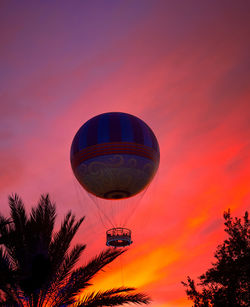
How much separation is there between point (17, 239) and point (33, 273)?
8.44 feet

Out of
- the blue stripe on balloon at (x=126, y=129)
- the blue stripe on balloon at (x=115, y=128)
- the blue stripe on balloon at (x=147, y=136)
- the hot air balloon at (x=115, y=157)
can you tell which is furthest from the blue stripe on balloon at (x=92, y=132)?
the blue stripe on balloon at (x=147, y=136)

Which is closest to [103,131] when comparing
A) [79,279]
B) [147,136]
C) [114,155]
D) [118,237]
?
[114,155]

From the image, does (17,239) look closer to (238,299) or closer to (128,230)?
(128,230)

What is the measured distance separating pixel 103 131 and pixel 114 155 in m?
1.72

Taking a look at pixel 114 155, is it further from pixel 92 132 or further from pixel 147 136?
pixel 147 136

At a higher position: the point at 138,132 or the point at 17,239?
the point at 138,132

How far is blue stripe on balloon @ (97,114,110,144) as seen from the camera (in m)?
18.1

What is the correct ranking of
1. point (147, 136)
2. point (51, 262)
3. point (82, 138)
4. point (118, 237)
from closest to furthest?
point (51, 262) < point (118, 237) < point (82, 138) < point (147, 136)

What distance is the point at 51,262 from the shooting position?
10.2 m

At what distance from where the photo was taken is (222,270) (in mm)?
16484

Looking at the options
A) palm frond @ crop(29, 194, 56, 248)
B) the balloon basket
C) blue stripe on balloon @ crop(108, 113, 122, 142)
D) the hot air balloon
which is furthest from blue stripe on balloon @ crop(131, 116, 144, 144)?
palm frond @ crop(29, 194, 56, 248)

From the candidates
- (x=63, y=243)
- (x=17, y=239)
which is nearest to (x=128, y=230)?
(x=63, y=243)

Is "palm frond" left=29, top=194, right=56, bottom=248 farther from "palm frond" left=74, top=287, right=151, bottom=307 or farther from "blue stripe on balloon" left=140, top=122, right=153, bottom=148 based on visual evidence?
"blue stripe on balloon" left=140, top=122, right=153, bottom=148

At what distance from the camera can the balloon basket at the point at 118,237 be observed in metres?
16.5
